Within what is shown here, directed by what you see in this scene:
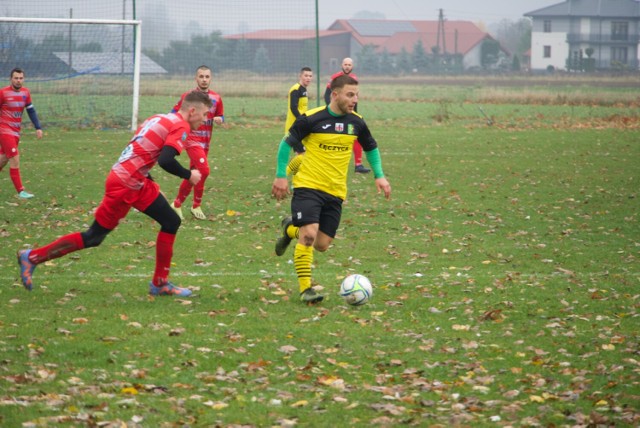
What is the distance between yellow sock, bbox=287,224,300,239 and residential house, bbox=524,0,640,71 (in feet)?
318

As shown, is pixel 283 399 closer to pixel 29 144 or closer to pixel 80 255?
pixel 80 255

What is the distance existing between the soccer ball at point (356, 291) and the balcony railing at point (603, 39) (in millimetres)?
100293

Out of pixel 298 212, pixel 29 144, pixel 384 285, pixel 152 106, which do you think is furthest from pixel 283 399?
pixel 152 106

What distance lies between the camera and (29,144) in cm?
2422

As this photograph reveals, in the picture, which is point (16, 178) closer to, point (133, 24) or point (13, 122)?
point (13, 122)

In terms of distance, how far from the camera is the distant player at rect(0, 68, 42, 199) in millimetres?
15945

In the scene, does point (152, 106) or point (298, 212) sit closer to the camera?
point (298, 212)

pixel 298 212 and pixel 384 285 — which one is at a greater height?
pixel 298 212

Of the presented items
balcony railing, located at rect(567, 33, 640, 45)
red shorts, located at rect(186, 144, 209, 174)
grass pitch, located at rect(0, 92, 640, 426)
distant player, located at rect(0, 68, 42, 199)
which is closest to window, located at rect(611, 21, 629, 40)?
balcony railing, located at rect(567, 33, 640, 45)

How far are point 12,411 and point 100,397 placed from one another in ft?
2.02

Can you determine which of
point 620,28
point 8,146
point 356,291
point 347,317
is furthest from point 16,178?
point 620,28

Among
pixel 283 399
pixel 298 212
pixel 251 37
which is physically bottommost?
pixel 283 399

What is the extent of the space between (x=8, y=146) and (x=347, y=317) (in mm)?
9754

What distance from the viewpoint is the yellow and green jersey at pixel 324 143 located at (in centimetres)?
922
